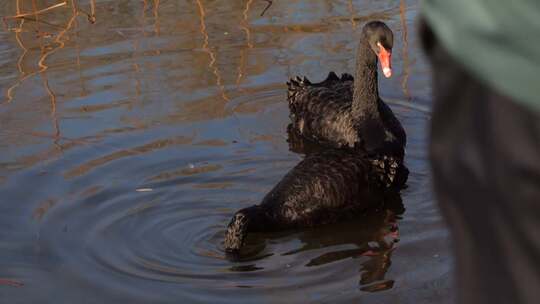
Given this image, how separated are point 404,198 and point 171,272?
1546mm

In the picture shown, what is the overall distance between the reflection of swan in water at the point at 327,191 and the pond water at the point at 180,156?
0.08 m

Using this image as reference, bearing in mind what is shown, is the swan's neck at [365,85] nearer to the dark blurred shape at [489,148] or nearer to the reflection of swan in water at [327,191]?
the reflection of swan in water at [327,191]

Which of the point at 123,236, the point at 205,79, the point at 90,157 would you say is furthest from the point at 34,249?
the point at 205,79

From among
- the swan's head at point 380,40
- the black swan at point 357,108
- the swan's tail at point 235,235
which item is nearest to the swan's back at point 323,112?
the black swan at point 357,108

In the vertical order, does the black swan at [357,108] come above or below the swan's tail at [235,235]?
above

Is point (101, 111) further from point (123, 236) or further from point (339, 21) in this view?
point (339, 21)

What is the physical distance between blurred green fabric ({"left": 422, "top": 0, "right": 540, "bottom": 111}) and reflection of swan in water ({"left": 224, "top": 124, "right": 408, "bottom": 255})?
3.97 m

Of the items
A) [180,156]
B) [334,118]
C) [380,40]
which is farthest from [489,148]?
[334,118]

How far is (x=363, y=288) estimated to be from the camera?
4.49 m

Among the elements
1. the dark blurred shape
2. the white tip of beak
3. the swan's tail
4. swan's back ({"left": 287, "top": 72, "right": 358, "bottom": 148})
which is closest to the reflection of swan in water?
the swan's tail

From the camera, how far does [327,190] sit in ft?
18.4

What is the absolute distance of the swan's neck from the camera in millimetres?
6711

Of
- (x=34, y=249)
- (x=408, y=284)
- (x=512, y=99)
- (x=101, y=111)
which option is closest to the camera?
(x=512, y=99)

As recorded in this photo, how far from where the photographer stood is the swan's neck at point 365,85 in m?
6.71
